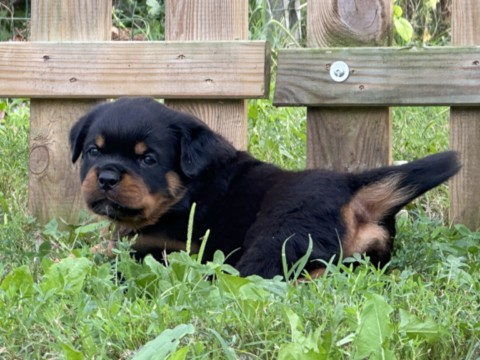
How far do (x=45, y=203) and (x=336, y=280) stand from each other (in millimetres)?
1899

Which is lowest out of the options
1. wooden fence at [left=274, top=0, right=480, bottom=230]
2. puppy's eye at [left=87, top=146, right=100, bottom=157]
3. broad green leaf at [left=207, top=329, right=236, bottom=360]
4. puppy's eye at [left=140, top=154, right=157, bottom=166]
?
broad green leaf at [left=207, top=329, right=236, bottom=360]

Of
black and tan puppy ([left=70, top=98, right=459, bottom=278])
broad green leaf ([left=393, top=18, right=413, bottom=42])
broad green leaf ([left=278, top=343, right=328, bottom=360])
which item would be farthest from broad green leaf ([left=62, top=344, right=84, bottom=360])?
broad green leaf ([left=393, top=18, right=413, bottom=42])

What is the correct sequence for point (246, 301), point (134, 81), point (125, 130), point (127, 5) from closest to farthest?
1. point (246, 301)
2. point (125, 130)
3. point (134, 81)
4. point (127, 5)

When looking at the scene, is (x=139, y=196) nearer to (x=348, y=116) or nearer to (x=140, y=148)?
(x=140, y=148)

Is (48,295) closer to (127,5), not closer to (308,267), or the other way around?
(308,267)

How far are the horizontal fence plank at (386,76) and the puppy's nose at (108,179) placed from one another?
33.0 inches

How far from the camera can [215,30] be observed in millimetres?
3936

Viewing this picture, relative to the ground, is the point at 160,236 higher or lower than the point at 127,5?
lower

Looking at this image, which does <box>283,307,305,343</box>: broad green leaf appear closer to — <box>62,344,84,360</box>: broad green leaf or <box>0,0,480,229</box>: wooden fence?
<box>62,344,84,360</box>: broad green leaf

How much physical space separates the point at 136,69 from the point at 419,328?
2058 mm

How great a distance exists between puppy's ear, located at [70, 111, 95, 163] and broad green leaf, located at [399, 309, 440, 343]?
1787 millimetres

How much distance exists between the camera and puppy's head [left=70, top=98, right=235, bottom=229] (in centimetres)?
347

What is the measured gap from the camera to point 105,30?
4.10 meters

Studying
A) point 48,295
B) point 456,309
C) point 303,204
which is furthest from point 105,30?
point 456,309
